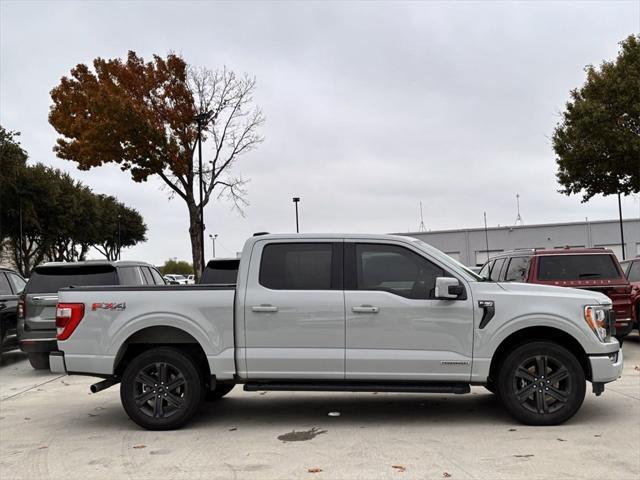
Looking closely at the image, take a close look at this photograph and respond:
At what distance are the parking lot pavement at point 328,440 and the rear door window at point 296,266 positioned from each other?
1486 mm

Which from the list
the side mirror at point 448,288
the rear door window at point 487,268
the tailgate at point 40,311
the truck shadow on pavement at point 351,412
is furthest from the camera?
the rear door window at point 487,268

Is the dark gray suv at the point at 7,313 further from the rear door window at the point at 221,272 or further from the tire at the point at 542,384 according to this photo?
the tire at the point at 542,384

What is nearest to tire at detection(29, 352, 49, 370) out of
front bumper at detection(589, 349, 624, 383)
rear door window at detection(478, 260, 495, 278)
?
front bumper at detection(589, 349, 624, 383)

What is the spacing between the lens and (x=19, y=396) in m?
8.84

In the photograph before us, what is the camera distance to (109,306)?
646cm

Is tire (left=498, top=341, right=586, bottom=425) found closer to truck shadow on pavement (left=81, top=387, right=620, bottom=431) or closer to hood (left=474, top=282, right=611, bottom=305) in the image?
truck shadow on pavement (left=81, top=387, right=620, bottom=431)

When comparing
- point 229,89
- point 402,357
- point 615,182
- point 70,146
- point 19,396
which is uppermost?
point 229,89

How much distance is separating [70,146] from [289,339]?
74.4ft

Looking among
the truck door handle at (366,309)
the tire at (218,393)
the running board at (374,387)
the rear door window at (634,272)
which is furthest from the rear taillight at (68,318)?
the rear door window at (634,272)

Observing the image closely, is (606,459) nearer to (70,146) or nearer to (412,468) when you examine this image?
(412,468)

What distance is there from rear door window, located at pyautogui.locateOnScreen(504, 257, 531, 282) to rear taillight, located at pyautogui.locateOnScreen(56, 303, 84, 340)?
7414mm

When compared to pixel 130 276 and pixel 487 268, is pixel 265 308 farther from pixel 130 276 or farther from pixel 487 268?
pixel 487 268

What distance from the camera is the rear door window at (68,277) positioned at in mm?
9789

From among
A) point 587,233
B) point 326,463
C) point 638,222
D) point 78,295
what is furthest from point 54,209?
point 638,222
